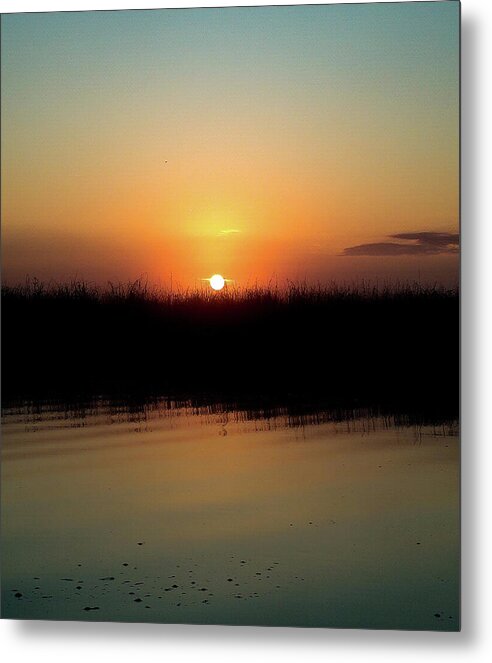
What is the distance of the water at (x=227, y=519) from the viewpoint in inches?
136

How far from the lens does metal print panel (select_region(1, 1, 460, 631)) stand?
346cm

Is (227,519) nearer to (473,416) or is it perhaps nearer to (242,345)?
(242,345)

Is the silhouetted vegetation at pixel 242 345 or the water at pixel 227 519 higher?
the silhouetted vegetation at pixel 242 345

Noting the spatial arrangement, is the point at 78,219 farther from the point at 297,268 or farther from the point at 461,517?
the point at 461,517

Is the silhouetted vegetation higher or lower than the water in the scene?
higher

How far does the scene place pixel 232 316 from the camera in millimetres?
3553

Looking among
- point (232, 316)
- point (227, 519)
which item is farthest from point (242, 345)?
point (227, 519)

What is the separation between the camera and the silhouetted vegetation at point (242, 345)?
348 cm

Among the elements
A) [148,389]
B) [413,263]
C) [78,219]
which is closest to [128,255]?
[78,219]

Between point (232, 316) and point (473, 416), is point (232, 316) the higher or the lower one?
the higher one

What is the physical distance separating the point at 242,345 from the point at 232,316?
0.10 metres

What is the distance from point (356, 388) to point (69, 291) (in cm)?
102

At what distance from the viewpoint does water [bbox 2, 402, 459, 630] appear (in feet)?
11.3

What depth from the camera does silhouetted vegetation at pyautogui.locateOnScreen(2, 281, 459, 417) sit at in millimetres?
3482
